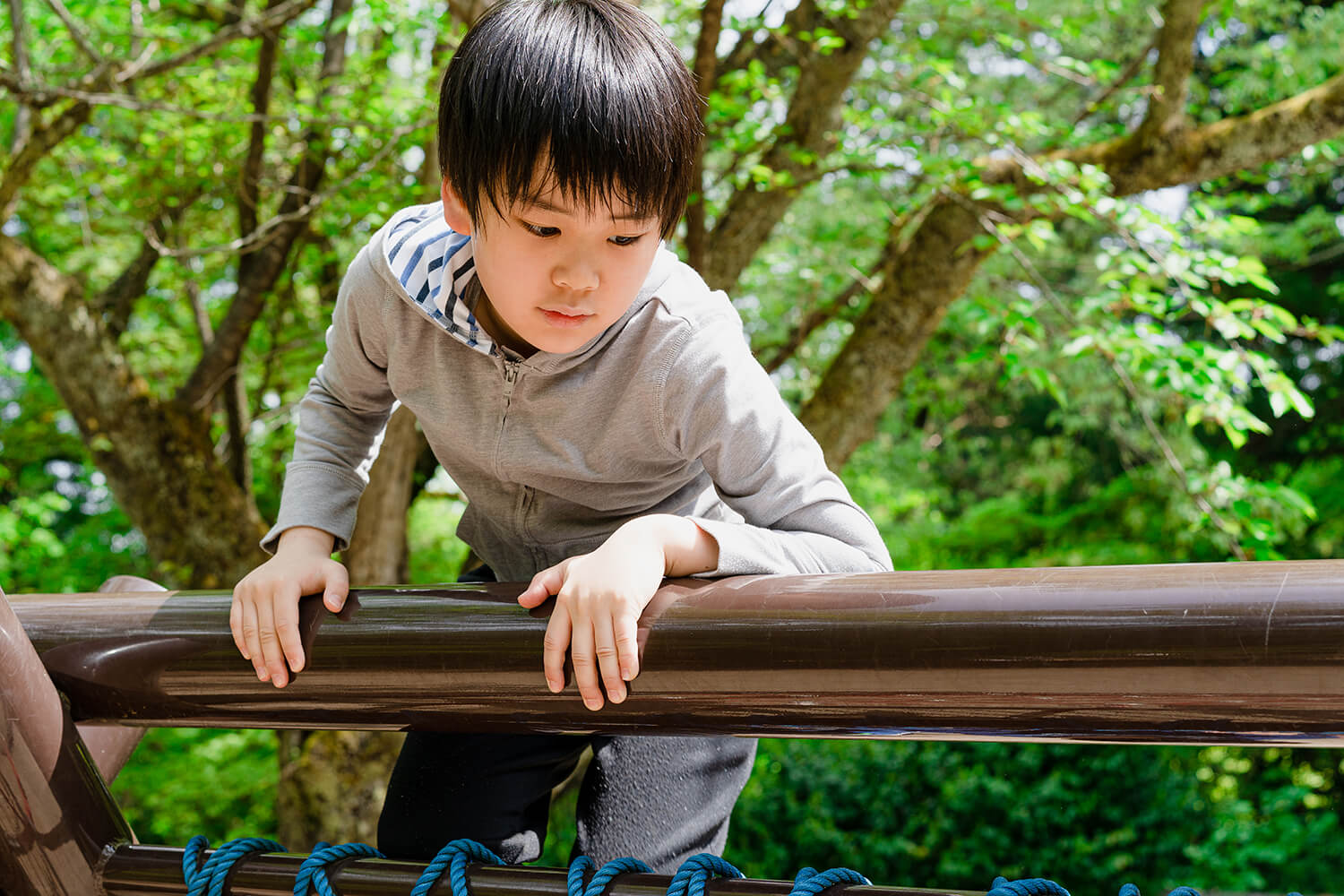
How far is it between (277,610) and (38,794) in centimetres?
28

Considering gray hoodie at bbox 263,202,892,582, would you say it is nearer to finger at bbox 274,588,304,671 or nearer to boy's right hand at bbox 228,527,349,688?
boy's right hand at bbox 228,527,349,688

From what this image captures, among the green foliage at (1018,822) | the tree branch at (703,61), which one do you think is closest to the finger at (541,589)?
the tree branch at (703,61)

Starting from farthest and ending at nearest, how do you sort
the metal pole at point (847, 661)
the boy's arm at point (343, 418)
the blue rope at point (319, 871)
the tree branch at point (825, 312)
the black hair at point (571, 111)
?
the tree branch at point (825, 312), the boy's arm at point (343, 418), the black hair at point (571, 111), the blue rope at point (319, 871), the metal pole at point (847, 661)

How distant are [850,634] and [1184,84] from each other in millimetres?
3564

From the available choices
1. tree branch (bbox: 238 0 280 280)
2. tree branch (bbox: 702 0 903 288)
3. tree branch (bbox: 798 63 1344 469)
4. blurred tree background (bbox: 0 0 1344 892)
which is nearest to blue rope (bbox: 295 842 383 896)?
blurred tree background (bbox: 0 0 1344 892)

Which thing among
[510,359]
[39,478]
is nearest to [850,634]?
[510,359]

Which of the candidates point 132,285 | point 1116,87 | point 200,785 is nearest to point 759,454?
point 1116,87

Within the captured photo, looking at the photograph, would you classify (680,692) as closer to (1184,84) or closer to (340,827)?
(340,827)

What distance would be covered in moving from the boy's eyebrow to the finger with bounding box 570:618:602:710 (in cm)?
44

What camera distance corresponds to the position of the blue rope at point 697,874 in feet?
2.80

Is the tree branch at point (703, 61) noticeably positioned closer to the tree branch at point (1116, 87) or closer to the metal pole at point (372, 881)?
the tree branch at point (1116, 87)

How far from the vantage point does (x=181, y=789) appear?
664cm

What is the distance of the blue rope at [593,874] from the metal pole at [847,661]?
0.11 metres

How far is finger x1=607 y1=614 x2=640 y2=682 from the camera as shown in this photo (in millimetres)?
849
